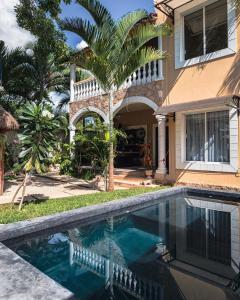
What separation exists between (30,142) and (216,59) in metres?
9.48

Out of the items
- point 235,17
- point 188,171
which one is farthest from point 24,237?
point 235,17

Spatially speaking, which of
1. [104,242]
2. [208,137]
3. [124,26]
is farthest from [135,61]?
[104,242]

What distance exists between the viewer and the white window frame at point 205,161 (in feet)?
42.2

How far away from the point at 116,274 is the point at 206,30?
12.9 metres

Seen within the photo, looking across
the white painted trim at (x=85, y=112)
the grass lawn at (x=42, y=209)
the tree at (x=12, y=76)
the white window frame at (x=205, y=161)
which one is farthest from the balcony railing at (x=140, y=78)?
the grass lawn at (x=42, y=209)

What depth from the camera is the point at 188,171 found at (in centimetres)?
1480

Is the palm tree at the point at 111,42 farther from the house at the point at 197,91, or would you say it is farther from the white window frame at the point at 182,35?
the house at the point at 197,91

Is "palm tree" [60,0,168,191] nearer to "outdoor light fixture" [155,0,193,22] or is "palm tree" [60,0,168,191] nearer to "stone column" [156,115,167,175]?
"outdoor light fixture" [155,0,193,22]

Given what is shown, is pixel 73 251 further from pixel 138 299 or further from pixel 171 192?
pixel 171 192

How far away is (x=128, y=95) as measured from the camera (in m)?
17.7

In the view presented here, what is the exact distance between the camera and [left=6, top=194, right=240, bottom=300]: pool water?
517 centimetres

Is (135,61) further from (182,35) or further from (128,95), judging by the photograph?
(128,95)

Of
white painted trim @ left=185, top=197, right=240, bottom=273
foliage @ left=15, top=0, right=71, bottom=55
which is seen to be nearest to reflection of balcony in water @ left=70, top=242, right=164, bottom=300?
white painted trim @ left=185, top=197, right=240, bottom=273

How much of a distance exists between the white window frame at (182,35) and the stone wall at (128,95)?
1.75 metres
